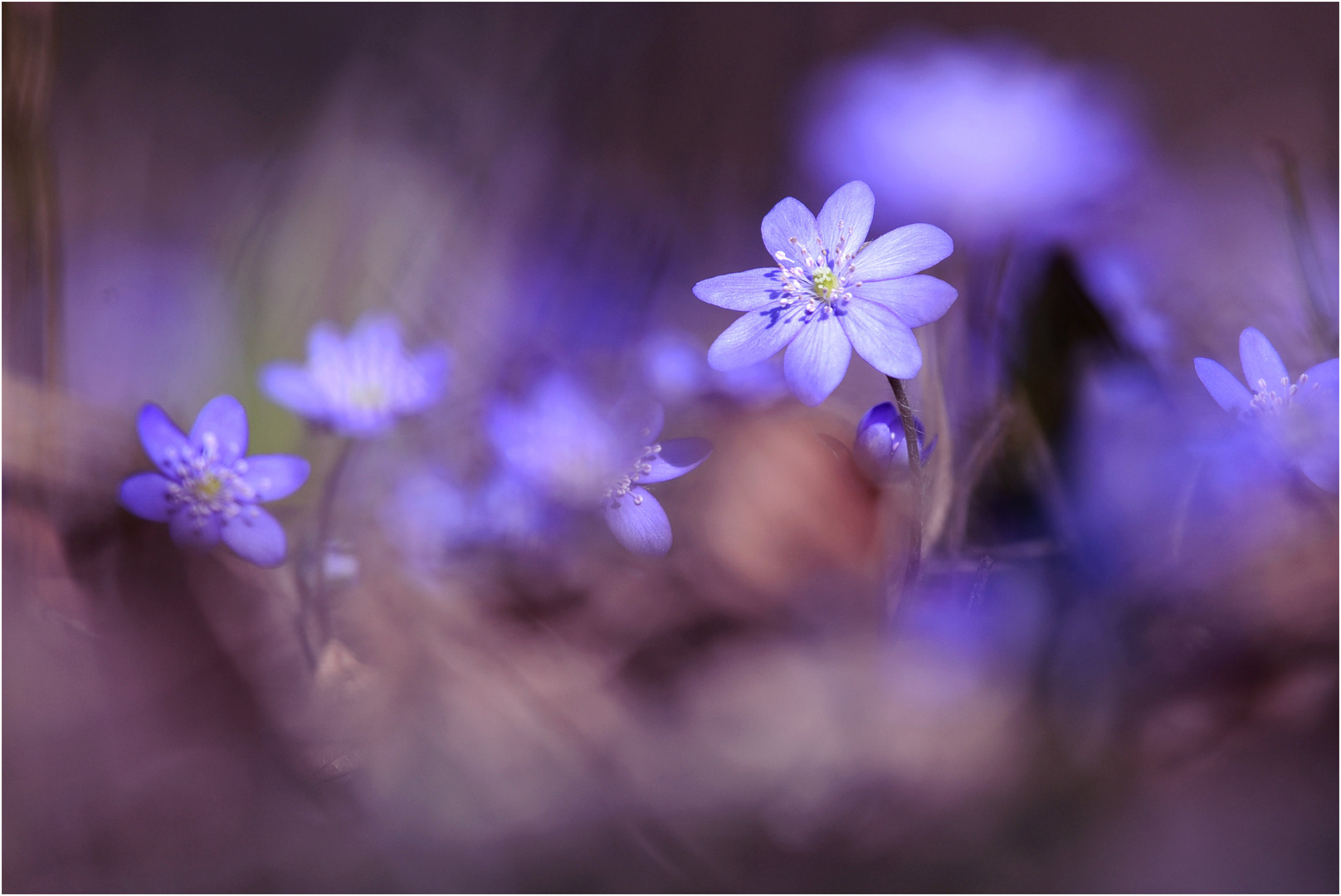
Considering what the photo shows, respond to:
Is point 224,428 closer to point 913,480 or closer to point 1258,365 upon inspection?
point 913,480

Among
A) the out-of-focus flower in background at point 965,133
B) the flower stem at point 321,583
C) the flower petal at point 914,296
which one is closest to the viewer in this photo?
the flower petal at point 914,296

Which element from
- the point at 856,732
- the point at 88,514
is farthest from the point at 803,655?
the point at 88,514

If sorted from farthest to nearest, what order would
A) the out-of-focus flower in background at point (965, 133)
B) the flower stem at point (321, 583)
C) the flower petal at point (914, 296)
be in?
the out-of-focus flower in background at point (965, 133)
the flower stem at point (321, 583)
the flower petal at point (914, 296)

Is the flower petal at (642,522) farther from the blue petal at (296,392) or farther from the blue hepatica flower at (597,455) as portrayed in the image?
the blue petal at (296,392)

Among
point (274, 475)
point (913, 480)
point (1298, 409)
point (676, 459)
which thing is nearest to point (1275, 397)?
point (1298, 409)

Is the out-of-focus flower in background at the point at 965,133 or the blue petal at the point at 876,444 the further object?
the out-of-focus flower in background at the point at 965,133

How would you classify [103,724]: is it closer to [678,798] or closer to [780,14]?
[678,798]

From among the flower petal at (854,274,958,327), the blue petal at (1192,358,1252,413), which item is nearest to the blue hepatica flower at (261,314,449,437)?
the flower petal at (854,274,958,327)

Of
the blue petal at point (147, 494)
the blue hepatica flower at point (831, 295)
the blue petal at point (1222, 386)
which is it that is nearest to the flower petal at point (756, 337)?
the blue hepatica flower at point (831, 295)
